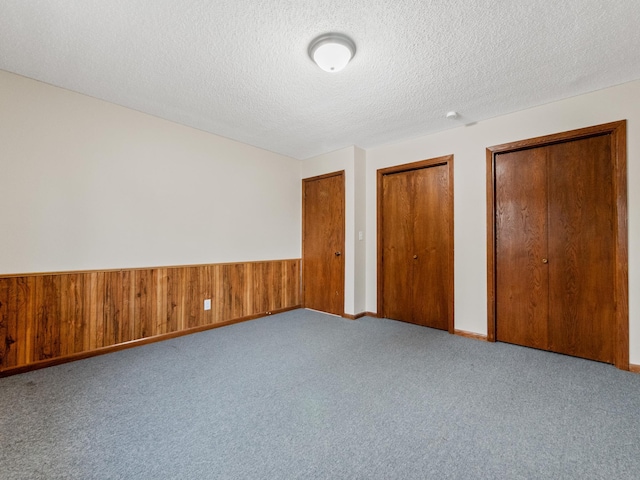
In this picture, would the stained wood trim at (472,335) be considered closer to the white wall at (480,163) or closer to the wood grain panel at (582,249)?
the white wall at (480,163)

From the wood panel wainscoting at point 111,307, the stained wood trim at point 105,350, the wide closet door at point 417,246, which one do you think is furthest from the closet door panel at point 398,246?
the stained wood trim at point 105,350

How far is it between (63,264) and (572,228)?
15.2ft

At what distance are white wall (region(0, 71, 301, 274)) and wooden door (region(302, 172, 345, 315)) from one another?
83cm

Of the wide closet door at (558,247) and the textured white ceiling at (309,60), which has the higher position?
the textured white ceiling at (309,60)

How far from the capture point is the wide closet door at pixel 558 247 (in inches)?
98.7

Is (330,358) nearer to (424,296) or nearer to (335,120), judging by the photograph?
(424,296)

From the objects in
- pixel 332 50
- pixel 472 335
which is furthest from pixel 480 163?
pixel 332 50

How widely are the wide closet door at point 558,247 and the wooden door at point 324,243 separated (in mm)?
1933

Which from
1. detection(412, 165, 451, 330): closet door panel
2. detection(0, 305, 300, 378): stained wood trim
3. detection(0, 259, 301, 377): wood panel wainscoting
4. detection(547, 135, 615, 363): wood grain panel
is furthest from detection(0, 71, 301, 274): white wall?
detection(547, 135, 615, 363): wood grain panel

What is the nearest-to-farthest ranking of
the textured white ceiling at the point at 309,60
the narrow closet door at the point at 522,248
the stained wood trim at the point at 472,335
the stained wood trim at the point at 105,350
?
the textured white ceiling at the point at 309,60 → the stained wood trim at the point at 105,350 → the narrow closet door at the point at 522,248 → the stained wood trim at the point at 472,335

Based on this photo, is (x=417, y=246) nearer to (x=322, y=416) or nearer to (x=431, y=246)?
(x=431, y=246)

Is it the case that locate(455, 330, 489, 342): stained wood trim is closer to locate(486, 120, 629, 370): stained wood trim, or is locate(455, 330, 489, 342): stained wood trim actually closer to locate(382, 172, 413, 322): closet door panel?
locate(382, 172, 413, 322): closet door panel

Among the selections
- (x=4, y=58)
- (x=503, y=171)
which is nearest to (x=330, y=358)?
(x=503, y=171)

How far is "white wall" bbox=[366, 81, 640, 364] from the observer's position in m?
2.34
